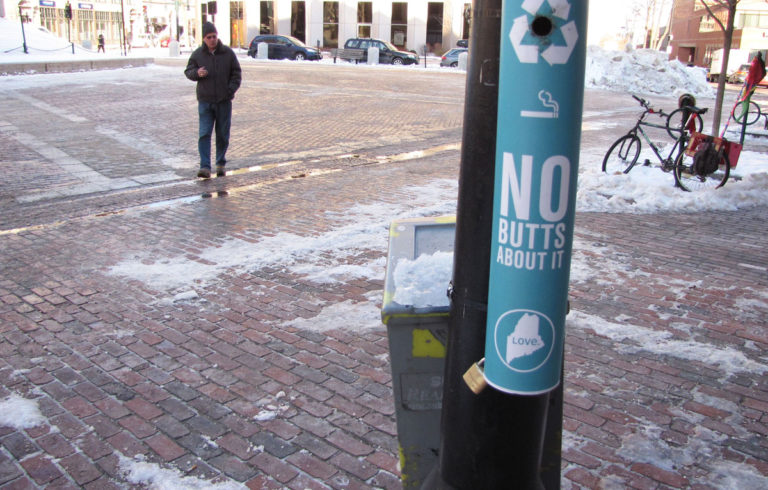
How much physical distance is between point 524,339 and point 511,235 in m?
0.29

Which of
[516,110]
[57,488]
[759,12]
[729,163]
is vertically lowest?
[57,488]

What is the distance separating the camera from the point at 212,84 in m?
9.09

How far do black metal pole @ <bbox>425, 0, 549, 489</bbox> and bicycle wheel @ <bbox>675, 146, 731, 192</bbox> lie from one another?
759 centimetres

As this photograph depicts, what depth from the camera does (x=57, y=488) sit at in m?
2.89

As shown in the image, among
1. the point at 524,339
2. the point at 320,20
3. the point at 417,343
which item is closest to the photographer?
the point at 524,339

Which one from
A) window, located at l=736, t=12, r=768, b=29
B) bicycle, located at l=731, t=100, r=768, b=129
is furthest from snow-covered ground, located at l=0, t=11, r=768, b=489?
window, located at l=736, t=12, r=768, b=29

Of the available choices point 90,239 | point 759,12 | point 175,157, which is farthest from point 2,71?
point 759,12

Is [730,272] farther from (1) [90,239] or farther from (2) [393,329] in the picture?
(1) [90,239]

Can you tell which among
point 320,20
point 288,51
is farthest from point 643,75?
point 320,20

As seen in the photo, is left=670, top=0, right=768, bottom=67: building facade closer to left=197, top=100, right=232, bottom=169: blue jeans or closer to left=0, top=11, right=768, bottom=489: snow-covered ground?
left=0, top=11, right=768, bottom=489: snow-covered ground

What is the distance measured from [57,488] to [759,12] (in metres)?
72.8

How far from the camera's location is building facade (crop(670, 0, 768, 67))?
5747cm

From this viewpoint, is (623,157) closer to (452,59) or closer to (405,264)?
(405,264)

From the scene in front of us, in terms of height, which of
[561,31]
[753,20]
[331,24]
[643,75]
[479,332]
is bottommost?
[479,332]
